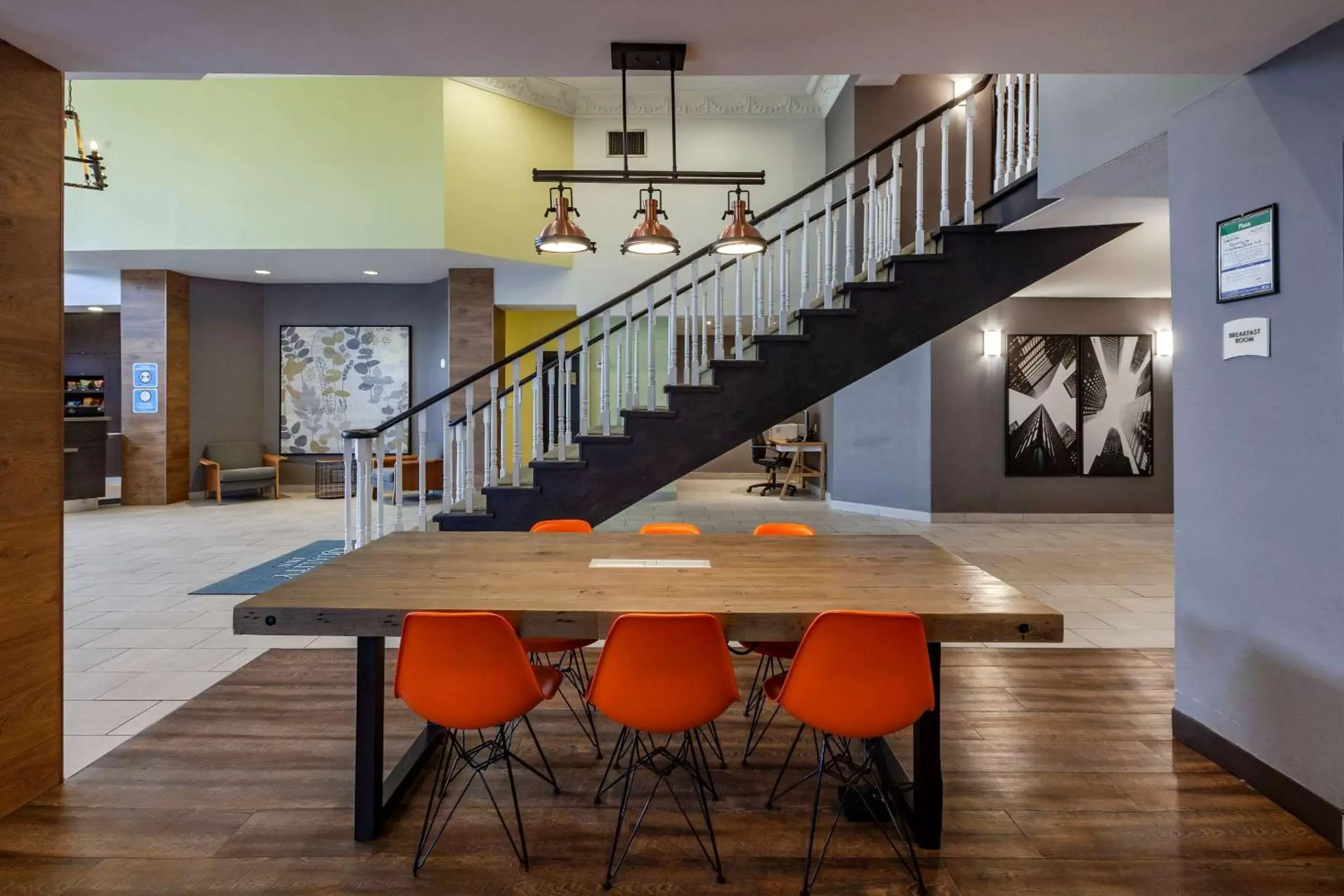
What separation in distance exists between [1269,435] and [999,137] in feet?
12.7

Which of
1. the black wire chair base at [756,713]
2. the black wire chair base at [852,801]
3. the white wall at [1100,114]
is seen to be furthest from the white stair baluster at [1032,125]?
the black wire chair base at [852,801]


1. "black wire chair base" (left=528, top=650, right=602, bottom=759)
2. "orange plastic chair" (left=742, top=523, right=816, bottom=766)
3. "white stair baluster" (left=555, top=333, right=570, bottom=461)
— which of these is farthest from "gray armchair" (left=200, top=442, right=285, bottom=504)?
"orange plastic chair" (left=742, top=523, right=816, bottom=766)

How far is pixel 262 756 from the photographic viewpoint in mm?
2762

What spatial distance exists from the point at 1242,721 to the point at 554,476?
12.4 feet

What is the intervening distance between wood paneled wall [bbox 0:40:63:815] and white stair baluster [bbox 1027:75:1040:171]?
4.91 meters

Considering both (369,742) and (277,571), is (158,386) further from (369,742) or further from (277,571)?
(369,742)

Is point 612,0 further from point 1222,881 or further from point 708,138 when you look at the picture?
point 708,138

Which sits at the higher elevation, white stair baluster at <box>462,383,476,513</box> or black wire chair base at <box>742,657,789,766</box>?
white stair baluster at <box>462,383,476,513</box>

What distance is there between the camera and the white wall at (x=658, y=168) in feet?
31.9

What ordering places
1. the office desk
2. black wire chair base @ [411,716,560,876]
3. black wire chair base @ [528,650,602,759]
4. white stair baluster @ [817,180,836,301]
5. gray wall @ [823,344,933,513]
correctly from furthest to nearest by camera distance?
1. the office desk
2. gray wall @ [823,344,933,513]
3. white stair baluster @ [817,180,836,301]
4. black wire chair base @ [528,650,602,759]
5. black wire chair base @ [411,716,560,876]

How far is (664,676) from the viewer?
197 cm

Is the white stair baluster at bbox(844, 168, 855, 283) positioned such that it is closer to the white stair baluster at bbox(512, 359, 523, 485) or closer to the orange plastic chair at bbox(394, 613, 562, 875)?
the white stair baluster at bbox(512, 359, 523, 485)

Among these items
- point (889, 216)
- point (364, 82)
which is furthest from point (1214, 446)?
point (364, 82)

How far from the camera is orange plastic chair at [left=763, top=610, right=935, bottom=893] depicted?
6.33 feet
